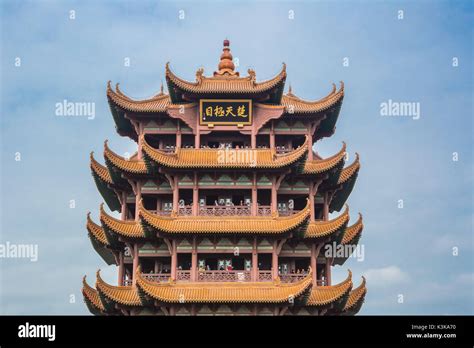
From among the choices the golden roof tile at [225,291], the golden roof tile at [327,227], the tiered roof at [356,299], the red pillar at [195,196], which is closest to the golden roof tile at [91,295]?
the golden roof tile at [225,291]

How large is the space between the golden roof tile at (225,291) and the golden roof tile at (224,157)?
627cm

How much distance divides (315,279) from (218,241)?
5432mm

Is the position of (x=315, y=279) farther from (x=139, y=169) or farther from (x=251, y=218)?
(x=139, y=169)

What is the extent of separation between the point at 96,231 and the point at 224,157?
8.23 m

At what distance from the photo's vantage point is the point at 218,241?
1649 inches

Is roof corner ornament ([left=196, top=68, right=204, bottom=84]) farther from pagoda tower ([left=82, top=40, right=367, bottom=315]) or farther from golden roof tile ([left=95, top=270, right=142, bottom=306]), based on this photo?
golden roof tile ([left=95, top=270, right=142, bottom=306])

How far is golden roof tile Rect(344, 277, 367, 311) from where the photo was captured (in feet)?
137

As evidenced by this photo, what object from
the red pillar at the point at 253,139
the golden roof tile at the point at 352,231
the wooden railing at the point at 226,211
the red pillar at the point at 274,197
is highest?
the red pillar at the point at 253,139

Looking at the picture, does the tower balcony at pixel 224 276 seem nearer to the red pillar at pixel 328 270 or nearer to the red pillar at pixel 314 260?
the red pillar at pixel 314 260

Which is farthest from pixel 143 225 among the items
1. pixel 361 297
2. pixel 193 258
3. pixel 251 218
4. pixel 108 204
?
pixel 361 297

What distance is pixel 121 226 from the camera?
1663 inches

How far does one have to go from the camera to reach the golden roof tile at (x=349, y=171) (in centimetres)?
4503
